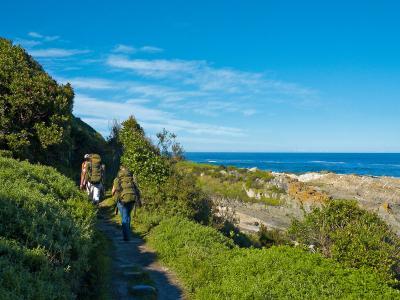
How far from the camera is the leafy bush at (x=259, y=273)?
9.14 metres

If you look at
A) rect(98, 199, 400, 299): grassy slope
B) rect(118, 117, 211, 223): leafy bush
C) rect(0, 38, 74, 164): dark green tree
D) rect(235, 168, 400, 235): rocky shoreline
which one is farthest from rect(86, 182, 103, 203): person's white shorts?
rect(235, 168, 400, 235): rocky shoreline

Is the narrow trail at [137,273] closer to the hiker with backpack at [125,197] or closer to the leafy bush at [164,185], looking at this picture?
the hiker with backpack at [125,197]

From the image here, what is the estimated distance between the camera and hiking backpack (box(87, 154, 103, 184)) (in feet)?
57.4

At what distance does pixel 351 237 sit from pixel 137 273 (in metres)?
7.05

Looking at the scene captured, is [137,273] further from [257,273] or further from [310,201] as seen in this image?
[310,201]

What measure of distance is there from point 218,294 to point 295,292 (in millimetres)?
1712

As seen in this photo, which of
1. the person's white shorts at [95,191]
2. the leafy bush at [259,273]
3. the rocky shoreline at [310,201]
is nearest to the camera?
the leafy bush at [259,273]

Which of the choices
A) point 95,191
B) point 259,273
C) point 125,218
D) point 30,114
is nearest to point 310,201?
point 95,191

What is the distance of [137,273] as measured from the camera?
10773mm

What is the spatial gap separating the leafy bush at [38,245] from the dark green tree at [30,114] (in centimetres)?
989

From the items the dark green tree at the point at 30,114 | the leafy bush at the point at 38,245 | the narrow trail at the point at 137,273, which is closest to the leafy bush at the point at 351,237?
the narrow trail at the point at 137,273

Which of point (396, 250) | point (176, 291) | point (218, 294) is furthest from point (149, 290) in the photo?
point (396, 250)

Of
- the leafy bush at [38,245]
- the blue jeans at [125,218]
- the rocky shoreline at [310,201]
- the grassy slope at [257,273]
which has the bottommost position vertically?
the rocky shoreline at [310,201]

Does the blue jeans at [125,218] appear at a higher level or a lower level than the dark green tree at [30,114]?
Result: lower
